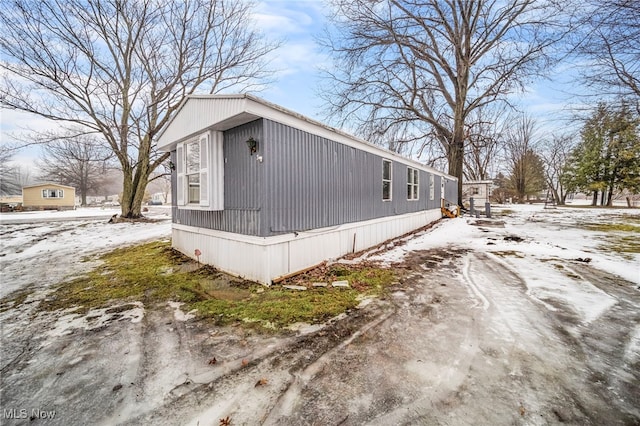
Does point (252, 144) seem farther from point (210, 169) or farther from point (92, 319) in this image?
point (92, 319)

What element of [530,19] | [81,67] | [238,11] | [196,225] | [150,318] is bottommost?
[150,318]

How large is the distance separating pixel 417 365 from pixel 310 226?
3197 millimetres

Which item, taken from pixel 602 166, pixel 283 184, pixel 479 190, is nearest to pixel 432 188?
pixel 283 184

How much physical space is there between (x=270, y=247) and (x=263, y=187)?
988mm

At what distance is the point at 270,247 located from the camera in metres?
4.26

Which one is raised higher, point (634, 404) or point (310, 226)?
point (310, 226)

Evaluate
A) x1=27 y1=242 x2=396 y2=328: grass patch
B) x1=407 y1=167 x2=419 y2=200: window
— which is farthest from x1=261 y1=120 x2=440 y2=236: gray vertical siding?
x1=407 y1=167 x2=419 y2=200: window

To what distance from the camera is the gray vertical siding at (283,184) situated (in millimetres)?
4277

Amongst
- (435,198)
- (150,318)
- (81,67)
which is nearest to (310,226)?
(150,318)

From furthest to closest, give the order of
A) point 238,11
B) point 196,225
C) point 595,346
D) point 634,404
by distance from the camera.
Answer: point 238,11 < point 196,225 < point 595,346 < point 634,404

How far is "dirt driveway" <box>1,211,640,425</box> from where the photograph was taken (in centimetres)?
171

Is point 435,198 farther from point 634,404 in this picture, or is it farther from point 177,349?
point 177,349

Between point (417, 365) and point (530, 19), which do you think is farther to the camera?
point (530, 19)

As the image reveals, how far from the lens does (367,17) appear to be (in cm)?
1367
